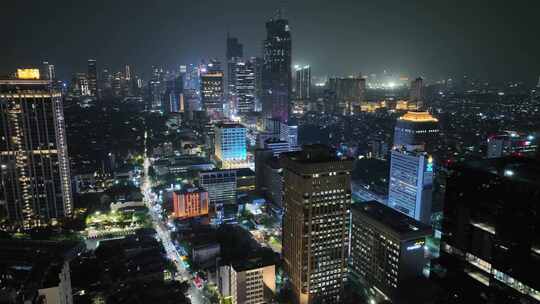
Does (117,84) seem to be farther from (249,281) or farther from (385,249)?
(385,249)

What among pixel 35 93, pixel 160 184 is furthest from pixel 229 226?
pixel 35 93

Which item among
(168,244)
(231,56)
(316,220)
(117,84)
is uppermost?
(231,56)

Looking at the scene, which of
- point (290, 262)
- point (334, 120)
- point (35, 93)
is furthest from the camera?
point (334, 120)

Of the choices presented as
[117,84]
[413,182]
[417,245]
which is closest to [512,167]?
[417,245]

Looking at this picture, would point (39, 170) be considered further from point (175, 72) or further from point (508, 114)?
point (175, 72)

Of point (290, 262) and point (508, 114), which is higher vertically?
point (508, 114)

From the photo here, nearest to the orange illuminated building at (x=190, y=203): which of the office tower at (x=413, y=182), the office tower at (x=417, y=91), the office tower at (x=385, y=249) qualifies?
the office tower at (x=385, y=249)

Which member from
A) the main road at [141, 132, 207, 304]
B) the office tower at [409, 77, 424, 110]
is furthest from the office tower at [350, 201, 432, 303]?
the office tower at [409, 77, 424, 110]
